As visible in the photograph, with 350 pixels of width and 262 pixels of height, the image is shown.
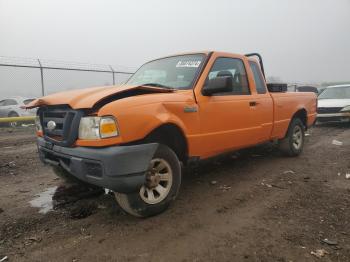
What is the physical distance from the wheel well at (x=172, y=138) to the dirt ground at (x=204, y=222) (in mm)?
610

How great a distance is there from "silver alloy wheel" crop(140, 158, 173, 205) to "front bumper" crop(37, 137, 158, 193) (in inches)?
10.6

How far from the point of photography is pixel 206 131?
437 cm

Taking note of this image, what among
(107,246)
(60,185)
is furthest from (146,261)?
(60,185)

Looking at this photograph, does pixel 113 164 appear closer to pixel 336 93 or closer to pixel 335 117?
pixel 335 117

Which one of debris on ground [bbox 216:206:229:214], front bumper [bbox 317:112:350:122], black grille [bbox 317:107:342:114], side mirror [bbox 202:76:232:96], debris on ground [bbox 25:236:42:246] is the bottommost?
debris on ground [bbox 216:206:229:214]

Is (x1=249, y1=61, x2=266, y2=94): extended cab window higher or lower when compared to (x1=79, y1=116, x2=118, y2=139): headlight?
higher

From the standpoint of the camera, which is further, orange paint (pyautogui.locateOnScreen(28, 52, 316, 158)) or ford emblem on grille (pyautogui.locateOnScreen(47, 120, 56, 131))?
ford emblem on grille (pyautogui.locateOnScreen(47, 120, 56, 131))

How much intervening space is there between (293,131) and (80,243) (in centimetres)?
480

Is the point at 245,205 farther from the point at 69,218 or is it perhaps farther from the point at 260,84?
the point at 260,84

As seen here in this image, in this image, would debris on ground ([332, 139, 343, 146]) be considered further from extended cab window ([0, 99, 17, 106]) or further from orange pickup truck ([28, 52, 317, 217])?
extended cab window ([0, 99, 17, 106])

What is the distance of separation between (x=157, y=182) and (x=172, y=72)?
5.66ft

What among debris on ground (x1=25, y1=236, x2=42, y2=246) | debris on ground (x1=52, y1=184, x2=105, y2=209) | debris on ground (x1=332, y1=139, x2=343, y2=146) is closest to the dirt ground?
debris on ground (x1=25, y1=236, x2=42, y2=246)

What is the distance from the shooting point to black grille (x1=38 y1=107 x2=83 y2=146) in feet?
11.4

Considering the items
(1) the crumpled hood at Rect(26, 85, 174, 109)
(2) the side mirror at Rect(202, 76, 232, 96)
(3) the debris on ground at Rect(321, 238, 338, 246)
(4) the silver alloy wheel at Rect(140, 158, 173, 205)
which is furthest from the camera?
(2) the side mirror at Rect(202, 76, 232, 96)
